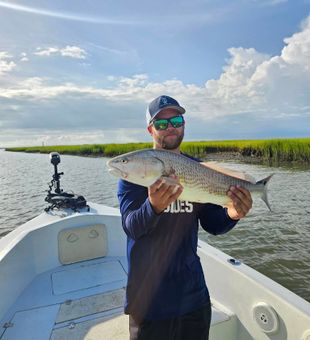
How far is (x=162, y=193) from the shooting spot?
73.6 inches

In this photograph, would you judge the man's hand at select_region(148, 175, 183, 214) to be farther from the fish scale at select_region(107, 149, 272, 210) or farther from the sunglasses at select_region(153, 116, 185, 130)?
the sunglasses at select_region(153, 116, 185, 130)

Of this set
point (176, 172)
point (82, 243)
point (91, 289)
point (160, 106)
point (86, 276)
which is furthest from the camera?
point (82, 243)

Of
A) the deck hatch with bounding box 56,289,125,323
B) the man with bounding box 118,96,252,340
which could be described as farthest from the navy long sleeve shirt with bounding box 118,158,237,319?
the deck hatch with bounding box 56,289,125,323

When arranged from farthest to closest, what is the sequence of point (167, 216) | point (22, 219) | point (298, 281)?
point (22, 219), point (298, 281), point (167, 216)

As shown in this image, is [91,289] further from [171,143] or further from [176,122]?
[176,122]

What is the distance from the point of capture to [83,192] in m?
17.1

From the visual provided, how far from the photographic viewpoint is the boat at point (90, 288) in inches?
115

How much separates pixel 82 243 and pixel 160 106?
3480 millimetres

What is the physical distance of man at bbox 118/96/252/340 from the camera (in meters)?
2.02

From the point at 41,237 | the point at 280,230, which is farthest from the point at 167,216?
the point at 280,230

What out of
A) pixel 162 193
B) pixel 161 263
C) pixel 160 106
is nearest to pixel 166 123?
pixel 160 106

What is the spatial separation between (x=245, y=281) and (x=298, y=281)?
13.0 ft

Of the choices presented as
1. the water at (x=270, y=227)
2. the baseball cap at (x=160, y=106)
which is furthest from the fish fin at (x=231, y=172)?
the water at (x=270, y=227)

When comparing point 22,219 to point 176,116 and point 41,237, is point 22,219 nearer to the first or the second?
point 41,237
